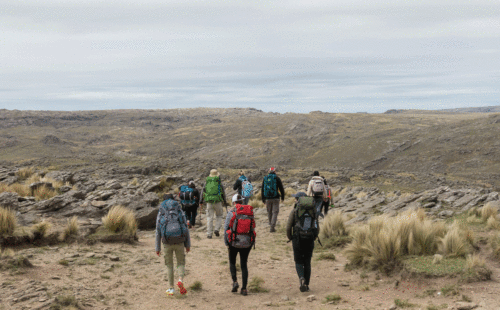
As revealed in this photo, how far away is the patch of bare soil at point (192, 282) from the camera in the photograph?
6.89 metres

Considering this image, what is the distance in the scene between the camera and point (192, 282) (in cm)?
888

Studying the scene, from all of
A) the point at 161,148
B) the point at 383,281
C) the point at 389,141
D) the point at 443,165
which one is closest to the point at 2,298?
the point at 383,281

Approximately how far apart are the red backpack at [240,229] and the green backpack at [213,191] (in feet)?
17.5

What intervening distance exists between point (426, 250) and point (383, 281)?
1593mm

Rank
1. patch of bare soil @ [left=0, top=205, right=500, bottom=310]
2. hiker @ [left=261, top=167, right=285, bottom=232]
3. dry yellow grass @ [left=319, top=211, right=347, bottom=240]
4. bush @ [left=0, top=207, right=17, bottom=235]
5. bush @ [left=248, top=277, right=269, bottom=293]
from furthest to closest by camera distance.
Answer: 1. hiker @ [left=261, top=167, right=285, bottom=232]
2. dry yellow grass @ [left=319, top=211, right=347, bottom=240]
3. bush @ [left=0, top=207, right=17, bottom=235]
4. bush @ [left=248, top=277, right=269, bottom=293]
5. patch of bare soil @ [left=0, top=205, right=500, bottom=310]

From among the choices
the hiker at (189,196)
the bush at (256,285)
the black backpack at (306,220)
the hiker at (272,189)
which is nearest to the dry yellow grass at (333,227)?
the hiker at (272,189)

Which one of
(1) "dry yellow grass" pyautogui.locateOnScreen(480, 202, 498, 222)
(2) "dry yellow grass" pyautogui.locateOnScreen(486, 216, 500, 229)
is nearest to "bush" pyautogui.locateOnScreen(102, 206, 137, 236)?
(2) "dry yellow grass" pyautogui.locateOnScreen(486, 216, 500, 229)

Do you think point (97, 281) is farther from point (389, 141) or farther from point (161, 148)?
point (161, 148)

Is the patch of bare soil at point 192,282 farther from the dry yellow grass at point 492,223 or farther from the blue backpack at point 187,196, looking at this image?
the blue backpack at point 187,196

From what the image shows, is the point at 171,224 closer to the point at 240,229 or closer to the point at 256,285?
the point at 240,229

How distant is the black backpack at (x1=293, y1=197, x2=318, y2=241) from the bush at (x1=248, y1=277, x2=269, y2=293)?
1.65 m

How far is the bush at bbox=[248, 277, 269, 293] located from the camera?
27.8ft

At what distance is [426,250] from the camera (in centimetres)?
919

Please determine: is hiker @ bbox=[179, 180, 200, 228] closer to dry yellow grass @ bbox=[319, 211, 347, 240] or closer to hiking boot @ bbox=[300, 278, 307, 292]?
dry yellow grass @ bbox=[319, 211, 347, 240]
